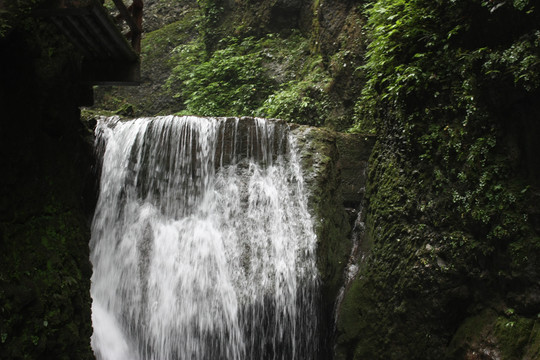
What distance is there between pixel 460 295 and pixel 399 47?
12.1ft

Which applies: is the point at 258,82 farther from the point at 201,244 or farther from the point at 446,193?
the point at 446,193

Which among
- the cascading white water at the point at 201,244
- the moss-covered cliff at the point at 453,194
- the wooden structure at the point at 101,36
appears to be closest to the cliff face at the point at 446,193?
the moss-covered cliff at the point at 453,194

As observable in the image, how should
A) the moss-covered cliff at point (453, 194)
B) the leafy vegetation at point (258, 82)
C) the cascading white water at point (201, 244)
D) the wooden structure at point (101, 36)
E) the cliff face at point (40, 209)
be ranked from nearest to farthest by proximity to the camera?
the cliff face at point (40, 209) → the wooden structure at point (101, 36) → the moss-covered cliff at point (453, 194) → the cascading white water at point (201, 244) → the leafy vegetation at point (258, 82)

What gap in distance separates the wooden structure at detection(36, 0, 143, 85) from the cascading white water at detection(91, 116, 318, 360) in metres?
1.88

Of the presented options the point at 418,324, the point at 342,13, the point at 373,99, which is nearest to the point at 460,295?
the point at 418,324

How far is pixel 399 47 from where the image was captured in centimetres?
611

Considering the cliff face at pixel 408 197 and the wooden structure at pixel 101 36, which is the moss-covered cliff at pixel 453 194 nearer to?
the cliff face at pixel 408 197

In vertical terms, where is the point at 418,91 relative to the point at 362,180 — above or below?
above

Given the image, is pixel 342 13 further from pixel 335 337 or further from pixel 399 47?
pixel 335 337

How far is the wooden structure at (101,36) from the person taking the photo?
430 cm

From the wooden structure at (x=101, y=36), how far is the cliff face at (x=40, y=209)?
28 centimetres

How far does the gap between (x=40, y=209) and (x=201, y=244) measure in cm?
272

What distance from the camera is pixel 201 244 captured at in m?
6.82

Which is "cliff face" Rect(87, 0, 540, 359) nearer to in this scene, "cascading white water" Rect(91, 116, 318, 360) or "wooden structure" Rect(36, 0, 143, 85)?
"cascading white water" Rect(91, 116, 318, 360)
